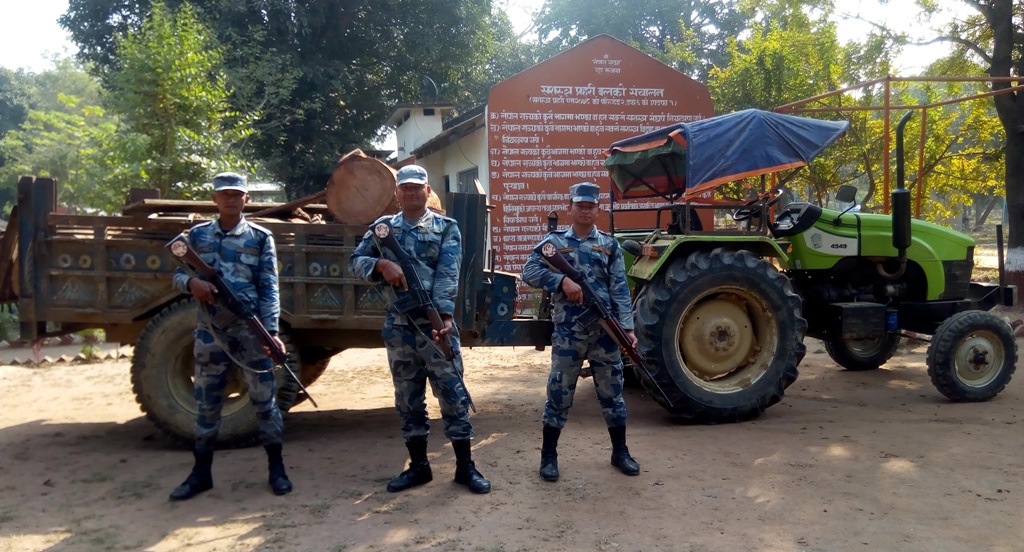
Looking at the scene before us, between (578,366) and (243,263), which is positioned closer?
(243,263)

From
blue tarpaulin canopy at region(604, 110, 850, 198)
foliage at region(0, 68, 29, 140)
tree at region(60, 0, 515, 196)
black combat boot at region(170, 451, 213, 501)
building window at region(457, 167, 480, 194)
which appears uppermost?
foliage at region(0, 68, 29, 140)

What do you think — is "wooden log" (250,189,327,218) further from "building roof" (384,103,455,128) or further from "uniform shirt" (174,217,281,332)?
"building roof" (384,103,455,128)

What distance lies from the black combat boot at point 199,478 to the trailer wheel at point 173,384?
2.51 ft

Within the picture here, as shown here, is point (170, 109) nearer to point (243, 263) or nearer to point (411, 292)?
point (243, 263)

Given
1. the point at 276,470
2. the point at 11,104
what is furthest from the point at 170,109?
the point at 11,104

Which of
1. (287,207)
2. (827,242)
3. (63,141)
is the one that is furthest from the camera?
(63,141)

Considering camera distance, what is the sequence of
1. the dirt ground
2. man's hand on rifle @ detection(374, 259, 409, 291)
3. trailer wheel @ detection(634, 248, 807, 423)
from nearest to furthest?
the dirt ground < man's hand on rifle @ detection(374, 259, 409, 291) < trailer wheel @ detection(634, 248, 807, 423)

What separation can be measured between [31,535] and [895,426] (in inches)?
211

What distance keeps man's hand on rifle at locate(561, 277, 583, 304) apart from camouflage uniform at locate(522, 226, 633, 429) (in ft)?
0.53

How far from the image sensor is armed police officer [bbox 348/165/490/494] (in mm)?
4246

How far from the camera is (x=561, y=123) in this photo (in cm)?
1245

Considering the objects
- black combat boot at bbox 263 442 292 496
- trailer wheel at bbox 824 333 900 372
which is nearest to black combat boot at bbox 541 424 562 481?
black combat boot at bbox 263 442 292 496

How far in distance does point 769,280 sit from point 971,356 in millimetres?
1930

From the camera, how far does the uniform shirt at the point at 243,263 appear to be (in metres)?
4.35
